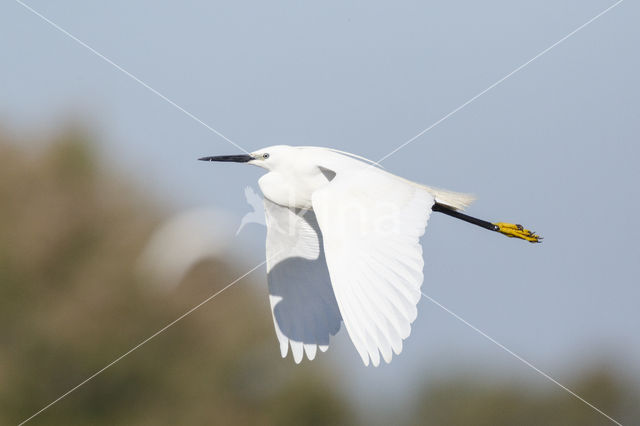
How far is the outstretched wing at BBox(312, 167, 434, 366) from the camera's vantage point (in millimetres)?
3318

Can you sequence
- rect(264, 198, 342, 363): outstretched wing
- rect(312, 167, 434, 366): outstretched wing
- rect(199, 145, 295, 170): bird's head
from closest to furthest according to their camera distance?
1. rect(312, 167, 434, 366): outstretched wing
2. rect(199, 145, 295, 170): bird's head
3. rect(264, 198, 342, 363): outstretched wing

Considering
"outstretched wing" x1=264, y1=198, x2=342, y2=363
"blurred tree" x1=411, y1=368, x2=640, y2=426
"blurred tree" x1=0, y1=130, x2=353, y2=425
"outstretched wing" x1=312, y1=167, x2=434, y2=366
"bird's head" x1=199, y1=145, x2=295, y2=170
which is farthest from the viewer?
"blurred tree" x1=411, y1=368, x2=640, y2=426

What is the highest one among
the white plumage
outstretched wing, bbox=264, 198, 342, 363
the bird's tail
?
the bird's tail

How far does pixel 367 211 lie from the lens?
3.93 m

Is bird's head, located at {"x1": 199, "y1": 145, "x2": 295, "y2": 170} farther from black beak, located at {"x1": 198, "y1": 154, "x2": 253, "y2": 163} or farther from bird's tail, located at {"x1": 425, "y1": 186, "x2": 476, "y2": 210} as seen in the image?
bird's tail, located at {"x1": 425, "y1": 186, "x2": 476, "y2": 210}

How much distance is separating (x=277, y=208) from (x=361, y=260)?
1.38 metres

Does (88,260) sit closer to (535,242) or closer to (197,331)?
(197,331)

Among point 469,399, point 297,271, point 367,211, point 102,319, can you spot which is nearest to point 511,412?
point 469,399

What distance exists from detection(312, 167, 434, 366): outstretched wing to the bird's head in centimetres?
59

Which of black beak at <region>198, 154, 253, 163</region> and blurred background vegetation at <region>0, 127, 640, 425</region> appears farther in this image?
blurred background vegetation at <region>0, 127, 640, 425</region>

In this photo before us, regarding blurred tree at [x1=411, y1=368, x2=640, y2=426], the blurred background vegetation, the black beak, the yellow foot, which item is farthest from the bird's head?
blurred tree at [x1=411, y1=368, x2=640, y2=426]

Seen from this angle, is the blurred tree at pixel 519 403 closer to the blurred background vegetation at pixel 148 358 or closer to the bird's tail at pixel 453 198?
the blurred background vegetation at pixel 148 358

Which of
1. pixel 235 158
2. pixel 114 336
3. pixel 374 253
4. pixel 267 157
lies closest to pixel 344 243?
pixel 374 253

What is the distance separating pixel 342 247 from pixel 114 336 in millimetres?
8520
